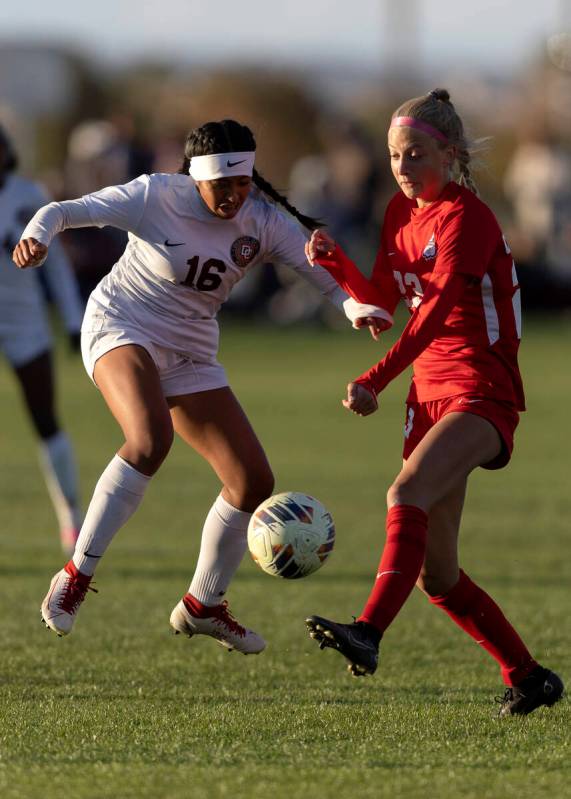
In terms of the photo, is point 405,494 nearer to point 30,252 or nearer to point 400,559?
point 400,559

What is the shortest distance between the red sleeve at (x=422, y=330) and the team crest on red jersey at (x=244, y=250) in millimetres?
940

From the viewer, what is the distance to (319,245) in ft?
20.0

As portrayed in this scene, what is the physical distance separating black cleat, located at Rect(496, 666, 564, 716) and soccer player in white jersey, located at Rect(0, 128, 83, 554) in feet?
15.2

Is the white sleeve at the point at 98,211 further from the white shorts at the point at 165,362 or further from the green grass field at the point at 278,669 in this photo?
the green grass field at the point at 278,669

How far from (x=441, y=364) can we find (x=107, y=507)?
→ 1.47 metres

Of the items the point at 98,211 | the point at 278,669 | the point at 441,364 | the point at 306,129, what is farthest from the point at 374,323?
the point at 306,129

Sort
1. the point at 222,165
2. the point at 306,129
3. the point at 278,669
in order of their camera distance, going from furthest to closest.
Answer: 1. the point at 306,129
2. the point at 278,669
3. the point at 222,165

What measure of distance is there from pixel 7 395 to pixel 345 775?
16.3 meters

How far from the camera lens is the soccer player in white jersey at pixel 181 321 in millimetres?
6133

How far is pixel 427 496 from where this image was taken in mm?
5559

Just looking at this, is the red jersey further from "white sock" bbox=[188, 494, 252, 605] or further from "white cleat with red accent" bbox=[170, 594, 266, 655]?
"white cleat with red accent" bbox=[170, 594, 266, 655]

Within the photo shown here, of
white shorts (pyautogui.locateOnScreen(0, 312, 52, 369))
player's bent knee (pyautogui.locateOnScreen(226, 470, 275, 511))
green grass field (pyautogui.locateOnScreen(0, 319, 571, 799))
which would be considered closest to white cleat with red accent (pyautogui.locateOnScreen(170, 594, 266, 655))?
green grass field (pyautogui.locateOnScreen(0, 319, 571, 799))

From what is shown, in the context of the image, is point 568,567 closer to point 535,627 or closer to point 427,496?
point 535,627

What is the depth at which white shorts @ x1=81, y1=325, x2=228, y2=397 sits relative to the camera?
6316mm
